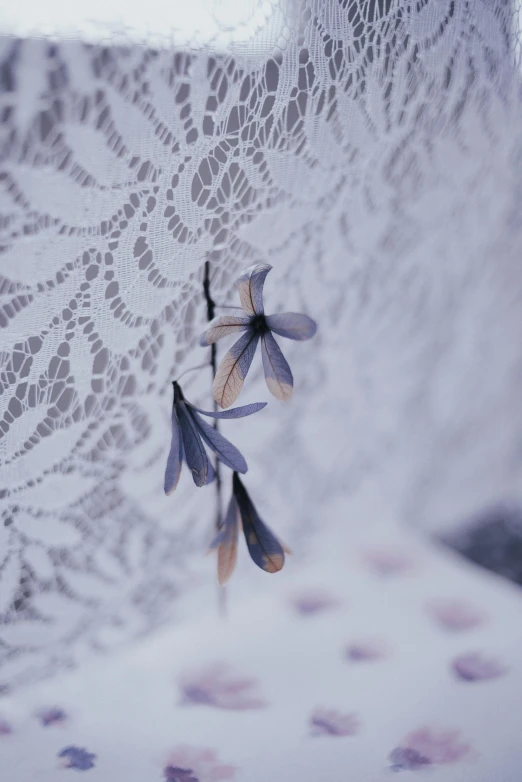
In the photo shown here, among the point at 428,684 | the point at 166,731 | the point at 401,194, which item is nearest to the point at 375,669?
the point at 428,684

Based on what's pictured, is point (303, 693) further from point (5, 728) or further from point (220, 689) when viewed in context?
point (5, 728)

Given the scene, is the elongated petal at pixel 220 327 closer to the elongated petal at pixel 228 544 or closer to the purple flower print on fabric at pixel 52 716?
the elongated petal at pixel 228 544

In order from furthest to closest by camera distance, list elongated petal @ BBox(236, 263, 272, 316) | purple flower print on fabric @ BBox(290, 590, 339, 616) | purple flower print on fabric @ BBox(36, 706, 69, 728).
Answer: purple flower print on fabric @ BBox(290, 590, 339, 616)
purple flower print on fabric @ BBox(36, 706, 69, 728)
elongated petal @ BBox(236, 263, 272, 316)

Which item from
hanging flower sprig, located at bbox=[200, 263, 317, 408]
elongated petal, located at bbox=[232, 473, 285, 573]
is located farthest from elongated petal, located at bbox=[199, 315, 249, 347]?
elongated petal, located at bbox=[232, 473, 285, 573]

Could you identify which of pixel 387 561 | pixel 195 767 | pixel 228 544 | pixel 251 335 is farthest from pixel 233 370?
pixel 387 561

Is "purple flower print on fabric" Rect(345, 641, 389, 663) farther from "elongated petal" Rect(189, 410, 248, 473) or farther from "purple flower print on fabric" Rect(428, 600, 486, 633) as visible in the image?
"elongated petal" Rect(189, 410, 248, 473)

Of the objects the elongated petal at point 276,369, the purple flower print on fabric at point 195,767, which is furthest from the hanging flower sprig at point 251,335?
the purple flower print on fabric at point 195,767
